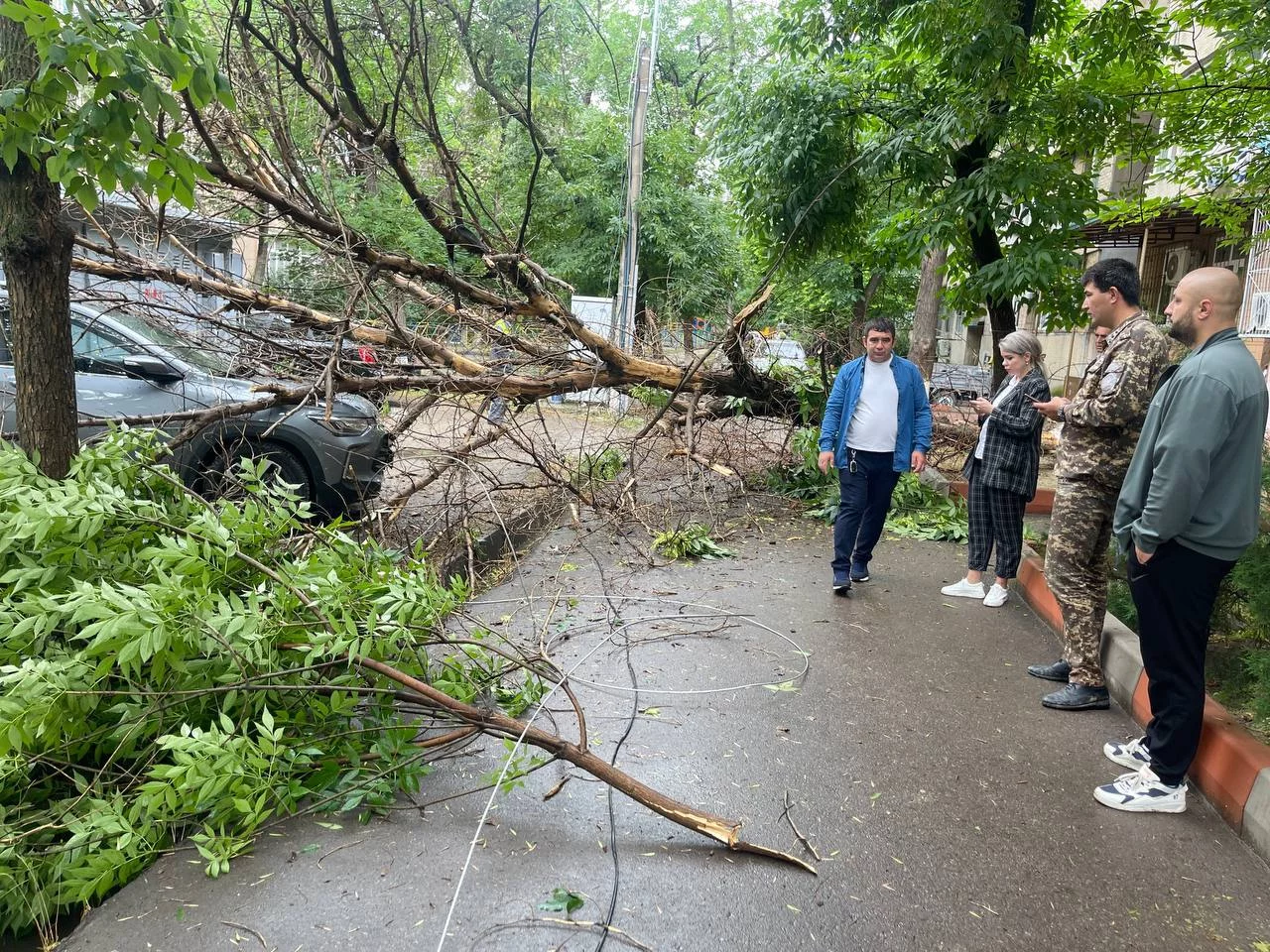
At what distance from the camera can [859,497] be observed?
18.8 feet

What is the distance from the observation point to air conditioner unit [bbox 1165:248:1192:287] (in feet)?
54.5

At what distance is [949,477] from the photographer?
9109 millimetres

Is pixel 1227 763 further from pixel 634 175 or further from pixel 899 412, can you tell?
pixel 634 175

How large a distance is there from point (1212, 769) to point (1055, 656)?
4.96 feet

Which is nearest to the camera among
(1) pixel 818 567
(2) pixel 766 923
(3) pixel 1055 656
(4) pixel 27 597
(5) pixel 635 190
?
(2) pixel 766 923

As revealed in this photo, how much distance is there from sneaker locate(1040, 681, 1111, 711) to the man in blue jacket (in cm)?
189

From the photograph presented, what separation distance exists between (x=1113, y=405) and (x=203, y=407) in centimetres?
600

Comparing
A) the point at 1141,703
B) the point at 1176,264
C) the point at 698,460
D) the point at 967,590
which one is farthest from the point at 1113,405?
the point at 1176,264

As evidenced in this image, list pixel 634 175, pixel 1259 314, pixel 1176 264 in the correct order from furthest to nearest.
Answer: pixel 1176 264 → pixel 634 175 → pixel 1259 314

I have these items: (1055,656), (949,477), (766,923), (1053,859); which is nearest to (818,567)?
(1055,656)

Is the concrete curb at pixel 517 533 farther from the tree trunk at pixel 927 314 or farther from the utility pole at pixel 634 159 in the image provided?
the tree trunk at pixel 927 314

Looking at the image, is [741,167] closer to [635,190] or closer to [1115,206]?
[1115,206]

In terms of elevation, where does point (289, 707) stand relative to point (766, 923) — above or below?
above

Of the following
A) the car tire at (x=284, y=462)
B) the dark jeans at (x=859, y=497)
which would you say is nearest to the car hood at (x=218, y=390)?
the car tire at (x=284, y=462)
